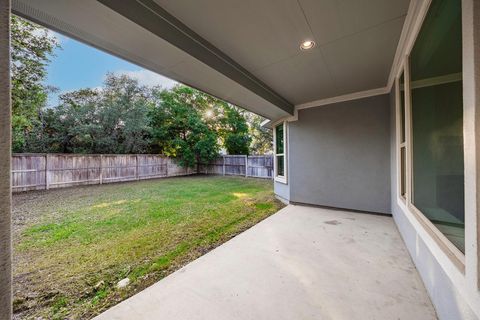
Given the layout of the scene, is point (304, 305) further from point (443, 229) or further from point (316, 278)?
point (443, 229)

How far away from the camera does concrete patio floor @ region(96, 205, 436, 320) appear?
1580 mm

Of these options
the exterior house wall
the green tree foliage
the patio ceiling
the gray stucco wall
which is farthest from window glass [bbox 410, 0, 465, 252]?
the green tree foliage

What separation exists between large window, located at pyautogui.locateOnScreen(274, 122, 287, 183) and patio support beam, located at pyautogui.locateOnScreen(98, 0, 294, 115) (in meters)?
2.63

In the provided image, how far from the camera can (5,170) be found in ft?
2.51

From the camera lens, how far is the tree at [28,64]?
5.73 metres

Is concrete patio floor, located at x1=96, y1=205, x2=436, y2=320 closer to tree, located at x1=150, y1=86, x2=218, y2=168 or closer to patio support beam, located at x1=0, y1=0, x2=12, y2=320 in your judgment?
patio support beam, located at x1=0, y1=0, x2=12, y2=320

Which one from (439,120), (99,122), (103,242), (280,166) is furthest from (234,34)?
(99,122)

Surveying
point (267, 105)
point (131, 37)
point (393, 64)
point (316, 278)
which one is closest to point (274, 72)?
point (267, 105)

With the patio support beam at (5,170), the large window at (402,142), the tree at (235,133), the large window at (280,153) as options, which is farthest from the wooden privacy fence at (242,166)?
the patio support beam at (5,170)

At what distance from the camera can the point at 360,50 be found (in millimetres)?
2436

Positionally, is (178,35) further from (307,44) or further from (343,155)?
(343,155)

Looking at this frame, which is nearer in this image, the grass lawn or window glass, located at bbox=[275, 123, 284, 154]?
the grass lawn

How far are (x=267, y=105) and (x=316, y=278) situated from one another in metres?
3.07

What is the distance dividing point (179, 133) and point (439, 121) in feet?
41.4
